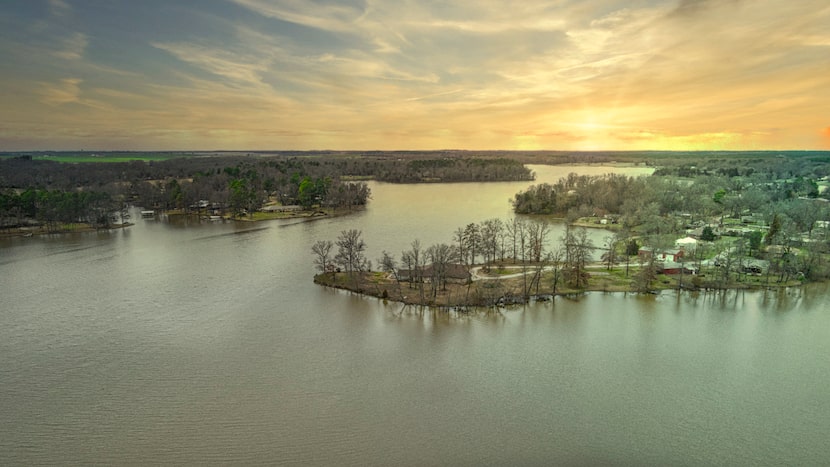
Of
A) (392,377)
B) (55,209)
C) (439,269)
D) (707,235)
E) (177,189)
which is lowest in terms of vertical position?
(392,377)

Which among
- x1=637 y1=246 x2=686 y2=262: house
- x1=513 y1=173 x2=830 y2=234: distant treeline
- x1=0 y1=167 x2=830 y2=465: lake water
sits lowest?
x1=0 y1=167 x2=830 y2=465: lake water

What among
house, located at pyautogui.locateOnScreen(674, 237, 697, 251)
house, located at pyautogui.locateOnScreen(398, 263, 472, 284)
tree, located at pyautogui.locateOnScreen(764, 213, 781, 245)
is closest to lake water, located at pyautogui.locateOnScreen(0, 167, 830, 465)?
house, located at pyautogui.locateOnScreen(398, 263, 472, 284)

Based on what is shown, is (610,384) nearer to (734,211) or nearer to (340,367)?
(340,367)

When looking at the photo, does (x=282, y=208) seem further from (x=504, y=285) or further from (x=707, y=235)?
(x=707, y=235)

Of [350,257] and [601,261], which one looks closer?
[350,257]

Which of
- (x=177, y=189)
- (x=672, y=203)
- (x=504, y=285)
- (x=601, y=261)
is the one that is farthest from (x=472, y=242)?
(x=177, y=189)

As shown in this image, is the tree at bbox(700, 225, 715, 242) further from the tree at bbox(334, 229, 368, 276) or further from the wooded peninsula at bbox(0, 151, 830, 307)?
the tree at bbox(334, 229, 368, 276)
